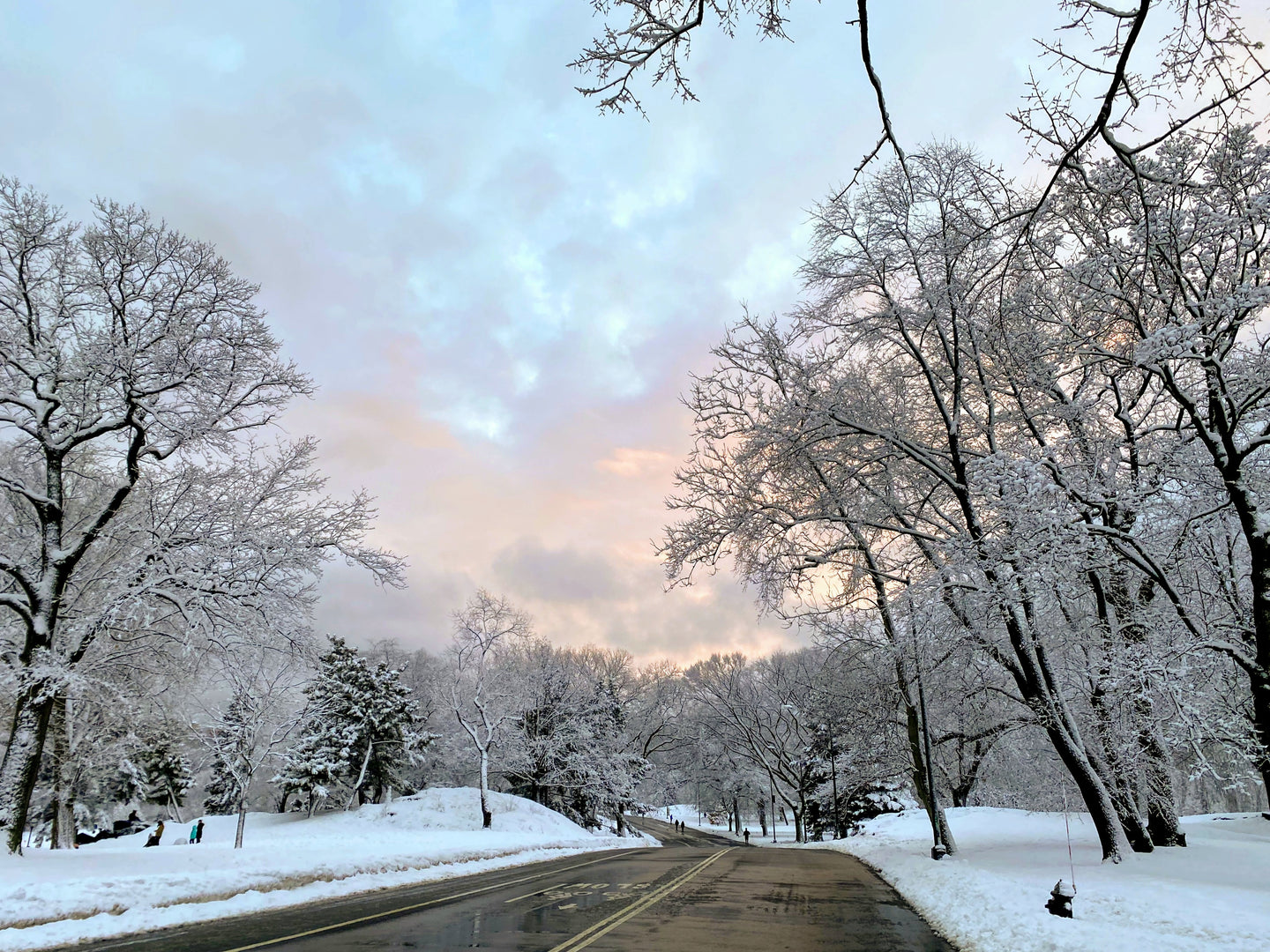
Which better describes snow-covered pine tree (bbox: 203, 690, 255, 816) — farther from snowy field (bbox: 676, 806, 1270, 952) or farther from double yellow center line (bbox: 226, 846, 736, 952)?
snowy field (bbox: 676, 806, 1270, 952)

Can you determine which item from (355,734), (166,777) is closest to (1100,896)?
(355,734)

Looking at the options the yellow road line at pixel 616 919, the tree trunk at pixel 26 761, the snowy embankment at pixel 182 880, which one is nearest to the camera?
the yellow road line at pixel 616 919

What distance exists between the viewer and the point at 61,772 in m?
20.0

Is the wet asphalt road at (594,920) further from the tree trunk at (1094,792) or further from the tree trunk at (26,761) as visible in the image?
the tree trunk at (26,761)

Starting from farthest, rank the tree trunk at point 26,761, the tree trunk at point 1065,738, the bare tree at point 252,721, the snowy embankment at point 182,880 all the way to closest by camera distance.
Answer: the bare tree at point 252,721
the tree trunk at point 1065,738
the tree trunk at point 26,761
the snowy embankment at point 182,880

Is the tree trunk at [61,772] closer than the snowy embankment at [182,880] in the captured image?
No

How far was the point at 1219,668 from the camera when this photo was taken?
10281 millimetres

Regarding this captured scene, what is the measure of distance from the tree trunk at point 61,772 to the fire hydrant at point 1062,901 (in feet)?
62.4

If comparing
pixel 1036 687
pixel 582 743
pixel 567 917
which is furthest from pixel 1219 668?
pixel 582 743

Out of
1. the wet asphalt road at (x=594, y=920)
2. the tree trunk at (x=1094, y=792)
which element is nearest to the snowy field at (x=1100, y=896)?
the tree trunk at (x=1094, y=792)

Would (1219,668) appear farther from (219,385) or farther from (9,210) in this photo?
(9,210)

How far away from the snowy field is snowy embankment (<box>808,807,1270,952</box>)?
2cm

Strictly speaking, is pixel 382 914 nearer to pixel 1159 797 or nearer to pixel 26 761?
pixel 26 761

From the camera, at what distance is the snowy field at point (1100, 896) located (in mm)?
7719
